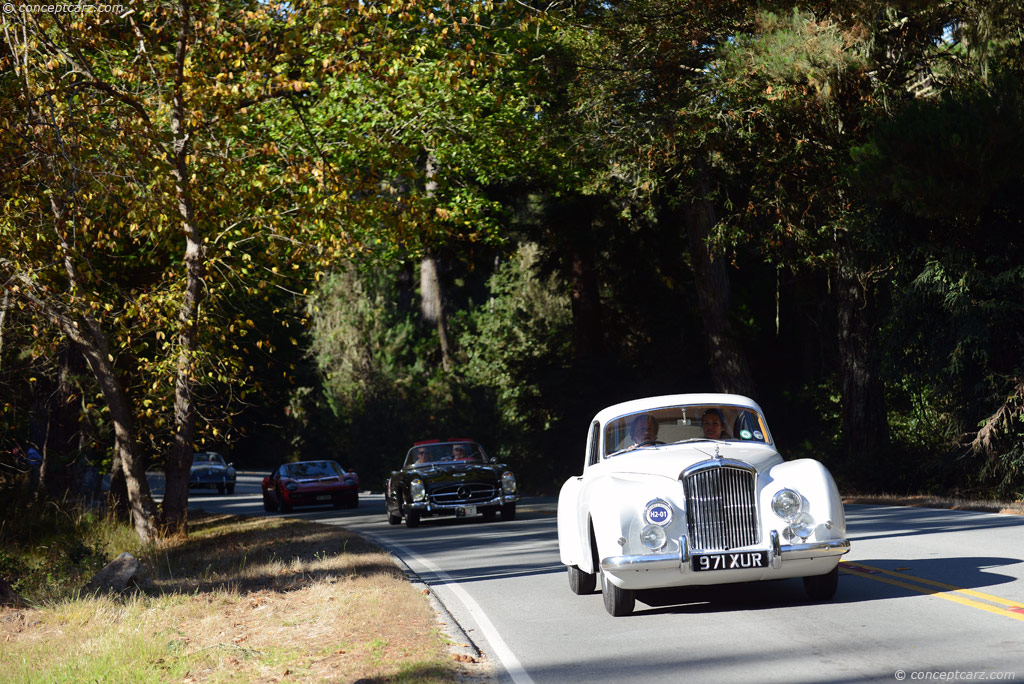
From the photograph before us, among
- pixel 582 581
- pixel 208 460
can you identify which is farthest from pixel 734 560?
pixel 208 460

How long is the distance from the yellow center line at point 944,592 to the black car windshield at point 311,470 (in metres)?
22.9

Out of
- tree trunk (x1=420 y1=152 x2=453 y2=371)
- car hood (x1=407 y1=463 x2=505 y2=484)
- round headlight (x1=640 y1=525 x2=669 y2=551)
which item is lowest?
round headlight (x1=640 y1=525 x2=669 y2=551)

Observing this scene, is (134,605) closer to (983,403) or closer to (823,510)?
(823,510)

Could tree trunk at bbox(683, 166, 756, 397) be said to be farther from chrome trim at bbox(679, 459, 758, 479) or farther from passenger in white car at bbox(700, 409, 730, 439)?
chrome trim at bbox(679, 459, 758, 479)

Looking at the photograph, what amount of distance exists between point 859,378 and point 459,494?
10.5 metres

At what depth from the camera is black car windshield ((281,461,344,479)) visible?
32.9m

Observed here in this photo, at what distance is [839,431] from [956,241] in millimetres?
11443

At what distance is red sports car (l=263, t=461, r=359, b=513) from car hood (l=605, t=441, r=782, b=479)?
22427 millimetres

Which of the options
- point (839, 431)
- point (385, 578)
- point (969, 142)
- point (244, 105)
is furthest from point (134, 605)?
point (839, 431)

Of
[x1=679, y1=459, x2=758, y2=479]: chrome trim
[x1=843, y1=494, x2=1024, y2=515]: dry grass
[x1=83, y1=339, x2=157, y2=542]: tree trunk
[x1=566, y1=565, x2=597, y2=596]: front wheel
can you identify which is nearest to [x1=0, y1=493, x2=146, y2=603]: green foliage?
[x1=83, y1=339, x2=157, y2=542]: tree trunk

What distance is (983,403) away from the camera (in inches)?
870

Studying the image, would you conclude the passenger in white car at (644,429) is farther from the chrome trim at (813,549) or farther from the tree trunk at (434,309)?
the tree trunk at (434,309)

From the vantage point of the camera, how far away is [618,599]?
9.71 m

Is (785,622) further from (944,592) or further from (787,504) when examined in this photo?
(944,592)
